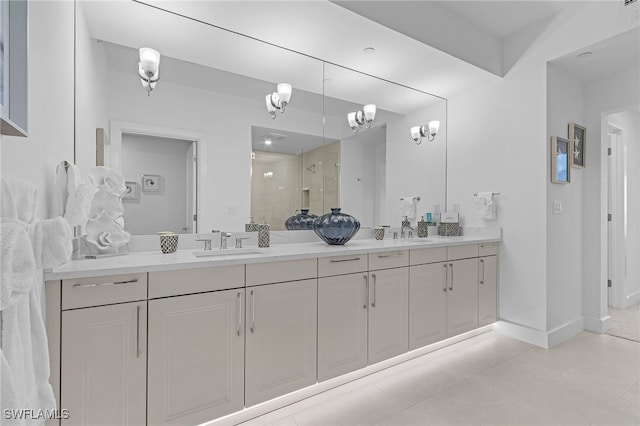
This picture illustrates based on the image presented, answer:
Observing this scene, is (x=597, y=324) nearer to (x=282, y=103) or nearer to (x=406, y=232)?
(x=406, y=232)

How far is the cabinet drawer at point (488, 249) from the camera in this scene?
111 inches

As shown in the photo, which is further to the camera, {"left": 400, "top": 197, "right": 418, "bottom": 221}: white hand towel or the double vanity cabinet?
{"left": 400, "top": 197, "right": 418, "bottom": 221}: white hand towel

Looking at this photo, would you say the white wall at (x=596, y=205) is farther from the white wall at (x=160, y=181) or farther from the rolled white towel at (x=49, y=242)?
the rolled white towel at (x=49, y=242)

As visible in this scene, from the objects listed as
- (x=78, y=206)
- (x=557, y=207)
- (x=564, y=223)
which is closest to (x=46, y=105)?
(x=78, y=206)

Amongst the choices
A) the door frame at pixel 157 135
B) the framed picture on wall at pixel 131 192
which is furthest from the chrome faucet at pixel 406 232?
the framed picture on wall at pixel 131 192

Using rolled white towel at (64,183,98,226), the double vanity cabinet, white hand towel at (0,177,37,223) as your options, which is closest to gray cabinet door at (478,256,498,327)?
the double vanity cabinet

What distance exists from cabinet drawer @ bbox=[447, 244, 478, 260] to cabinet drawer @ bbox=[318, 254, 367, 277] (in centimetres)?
94

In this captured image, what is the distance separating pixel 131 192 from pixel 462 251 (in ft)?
8.34

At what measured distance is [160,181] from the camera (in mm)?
1997

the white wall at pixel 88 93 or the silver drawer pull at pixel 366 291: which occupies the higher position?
the white wall at pixel 88 93

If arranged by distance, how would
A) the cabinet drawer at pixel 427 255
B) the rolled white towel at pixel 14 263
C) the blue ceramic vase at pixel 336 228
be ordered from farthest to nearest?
the cabinet drawer at pixel 427 255 < the blue ceramic vase at pixel 336 228 < the rolled white towel at pixel 14 263

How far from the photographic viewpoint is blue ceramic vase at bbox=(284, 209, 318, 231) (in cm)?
247

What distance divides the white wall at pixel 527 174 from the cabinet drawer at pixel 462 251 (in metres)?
0.45

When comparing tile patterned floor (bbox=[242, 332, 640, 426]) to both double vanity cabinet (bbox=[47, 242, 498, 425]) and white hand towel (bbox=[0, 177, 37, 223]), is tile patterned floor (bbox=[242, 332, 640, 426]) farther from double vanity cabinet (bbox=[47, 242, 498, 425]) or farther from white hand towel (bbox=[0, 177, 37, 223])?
white hand towel (bbox=[0, 177, 37, 223])
